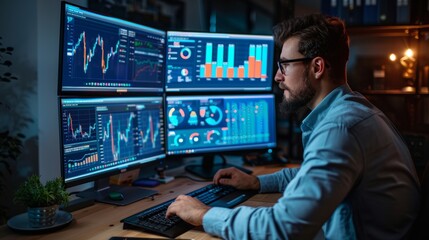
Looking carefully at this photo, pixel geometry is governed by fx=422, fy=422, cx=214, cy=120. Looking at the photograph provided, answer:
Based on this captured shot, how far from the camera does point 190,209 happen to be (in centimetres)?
128

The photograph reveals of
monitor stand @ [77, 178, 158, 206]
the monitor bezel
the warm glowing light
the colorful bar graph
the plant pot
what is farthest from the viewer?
the warm glowing light

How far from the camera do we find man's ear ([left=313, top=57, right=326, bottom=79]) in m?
1.30

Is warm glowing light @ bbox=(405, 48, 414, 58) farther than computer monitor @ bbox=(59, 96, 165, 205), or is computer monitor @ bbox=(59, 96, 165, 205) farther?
warm glowing light @ bbox=(405, 48, 414, 58)

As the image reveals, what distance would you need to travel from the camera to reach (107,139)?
162cm

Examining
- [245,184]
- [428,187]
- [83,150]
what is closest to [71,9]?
[83,150]

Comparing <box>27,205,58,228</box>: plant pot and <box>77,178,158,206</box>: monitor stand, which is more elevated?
<box>27,205,58,228</box>: plant pot

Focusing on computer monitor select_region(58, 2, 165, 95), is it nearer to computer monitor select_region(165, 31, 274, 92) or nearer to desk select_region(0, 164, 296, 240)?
→ computer monitor select_region(165, 31, 274, 92)

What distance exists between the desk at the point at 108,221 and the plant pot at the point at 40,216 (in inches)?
1.3

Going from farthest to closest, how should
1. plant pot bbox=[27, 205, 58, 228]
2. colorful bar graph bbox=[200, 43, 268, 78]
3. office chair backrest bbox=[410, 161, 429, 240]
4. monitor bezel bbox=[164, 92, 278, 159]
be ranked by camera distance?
1. colorful bar graph bbox=[200, 43, 268, 78]
2. monitor bezel bbox=[164, 92, 278, 159]
3. plant pot bbox=[27, 205, 58, 228]
4. office chair backrest bbox=[410, 161, 429, 240]

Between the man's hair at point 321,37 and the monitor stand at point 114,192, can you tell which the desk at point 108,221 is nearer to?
the monitor stand at point 114,192

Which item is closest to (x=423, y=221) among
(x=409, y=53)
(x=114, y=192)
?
(x=114, y=192)

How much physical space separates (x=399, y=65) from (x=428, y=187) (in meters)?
1.75

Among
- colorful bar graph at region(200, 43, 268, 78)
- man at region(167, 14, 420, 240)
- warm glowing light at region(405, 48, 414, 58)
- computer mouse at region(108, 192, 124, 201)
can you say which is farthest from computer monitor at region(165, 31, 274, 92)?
warm glowing light at region(405, 48, 414, 58)

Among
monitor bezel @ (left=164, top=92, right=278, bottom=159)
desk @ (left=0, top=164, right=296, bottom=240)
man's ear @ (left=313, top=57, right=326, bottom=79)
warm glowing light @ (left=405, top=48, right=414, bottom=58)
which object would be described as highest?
warm glowing light @ (left=405, top=48, right=414, bottom=58)
